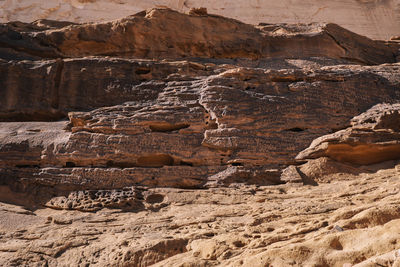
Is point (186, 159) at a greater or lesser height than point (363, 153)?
lesser

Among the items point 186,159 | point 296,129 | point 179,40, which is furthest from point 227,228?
point 179,40

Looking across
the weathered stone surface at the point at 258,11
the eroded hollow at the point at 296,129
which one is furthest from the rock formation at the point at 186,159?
the weathered stone surface at the point at 258,11

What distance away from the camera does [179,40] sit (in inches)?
373

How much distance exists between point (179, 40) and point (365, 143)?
495 cm

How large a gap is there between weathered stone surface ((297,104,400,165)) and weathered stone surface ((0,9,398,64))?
3.56m

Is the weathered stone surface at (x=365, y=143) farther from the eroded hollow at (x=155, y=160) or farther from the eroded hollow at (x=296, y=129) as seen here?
the eroded hollow at (x=155, y=160)

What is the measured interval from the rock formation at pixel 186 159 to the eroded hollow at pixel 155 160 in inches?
0.9

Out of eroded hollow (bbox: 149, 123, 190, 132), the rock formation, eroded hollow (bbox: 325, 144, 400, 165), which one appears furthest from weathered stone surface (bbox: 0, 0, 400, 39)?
eroded hollow (bbox: 325, 144, 400, 165)

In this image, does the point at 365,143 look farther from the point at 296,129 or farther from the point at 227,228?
the point at 227,228

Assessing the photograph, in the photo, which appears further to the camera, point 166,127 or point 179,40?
point 179,40

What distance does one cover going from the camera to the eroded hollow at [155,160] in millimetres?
→ 6660

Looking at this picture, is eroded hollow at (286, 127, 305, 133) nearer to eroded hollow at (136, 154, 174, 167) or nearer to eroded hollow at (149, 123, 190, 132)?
eroded hollow at (149, 123, 190, 132)

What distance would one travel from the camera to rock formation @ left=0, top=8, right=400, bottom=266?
182 inches

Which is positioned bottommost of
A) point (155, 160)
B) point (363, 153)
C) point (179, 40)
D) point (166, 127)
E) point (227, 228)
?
point (227, 228)
